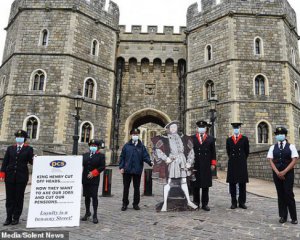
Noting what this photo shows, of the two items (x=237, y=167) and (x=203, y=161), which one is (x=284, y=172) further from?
(x=203, y=161)

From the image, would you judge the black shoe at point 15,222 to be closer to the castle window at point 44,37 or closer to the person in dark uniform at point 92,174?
the person in dark uniform at point 92,174

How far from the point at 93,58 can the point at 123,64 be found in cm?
307

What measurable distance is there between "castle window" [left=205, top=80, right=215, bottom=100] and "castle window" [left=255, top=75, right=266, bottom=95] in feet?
8.85

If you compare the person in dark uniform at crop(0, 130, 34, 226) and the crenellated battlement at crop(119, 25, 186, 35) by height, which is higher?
the crenellated battlement at crop(119, 25, 186, 35)

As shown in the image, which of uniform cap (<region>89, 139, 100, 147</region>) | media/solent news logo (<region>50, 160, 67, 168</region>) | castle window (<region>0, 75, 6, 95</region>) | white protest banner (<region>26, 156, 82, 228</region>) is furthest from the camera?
castle window (<region>0, 75, 6, 95</region>)

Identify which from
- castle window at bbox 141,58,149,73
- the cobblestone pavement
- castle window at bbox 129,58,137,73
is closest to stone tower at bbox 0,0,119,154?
castle window at bbox 129,58,137,73

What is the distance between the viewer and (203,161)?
555 centimetres

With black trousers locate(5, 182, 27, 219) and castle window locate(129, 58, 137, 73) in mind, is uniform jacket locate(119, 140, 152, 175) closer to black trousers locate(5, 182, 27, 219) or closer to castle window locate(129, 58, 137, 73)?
black trousers locate(5, 182, 27, 219)

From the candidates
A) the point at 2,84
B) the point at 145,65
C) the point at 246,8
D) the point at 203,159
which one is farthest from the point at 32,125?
the point at 246,8

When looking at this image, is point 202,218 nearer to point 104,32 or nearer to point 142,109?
point 142,109

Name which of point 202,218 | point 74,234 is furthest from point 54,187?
point 202,218

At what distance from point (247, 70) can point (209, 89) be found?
2642 mm

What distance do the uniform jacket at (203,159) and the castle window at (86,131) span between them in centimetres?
1138

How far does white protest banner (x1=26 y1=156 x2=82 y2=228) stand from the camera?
4.09 metres
